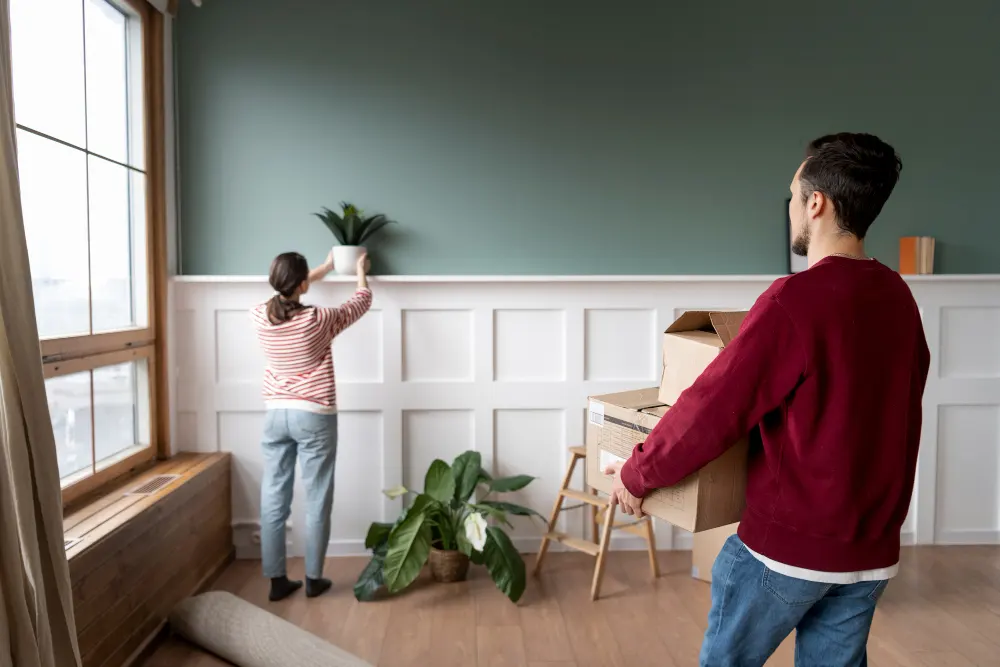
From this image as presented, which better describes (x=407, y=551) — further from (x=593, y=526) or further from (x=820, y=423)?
(x=820, y=423)

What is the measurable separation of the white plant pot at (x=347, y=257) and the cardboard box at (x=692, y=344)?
6.46 feet

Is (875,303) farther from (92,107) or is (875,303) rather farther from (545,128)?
(92,107)

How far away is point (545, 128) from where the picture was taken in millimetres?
3477

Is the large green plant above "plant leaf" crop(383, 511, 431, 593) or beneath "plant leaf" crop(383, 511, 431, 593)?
above

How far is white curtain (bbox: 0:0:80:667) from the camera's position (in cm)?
159

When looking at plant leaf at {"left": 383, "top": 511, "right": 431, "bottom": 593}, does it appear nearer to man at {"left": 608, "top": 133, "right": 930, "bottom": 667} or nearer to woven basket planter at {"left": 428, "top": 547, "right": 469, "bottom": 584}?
woven basket planter at {"left": 428, "top": 547, "right": 469, "bottom": 584}

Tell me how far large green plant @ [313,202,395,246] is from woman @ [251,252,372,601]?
0.40 metres

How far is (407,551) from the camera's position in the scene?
2.89 meters

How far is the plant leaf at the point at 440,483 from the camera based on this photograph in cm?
306

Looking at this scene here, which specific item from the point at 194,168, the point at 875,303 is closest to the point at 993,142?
the point at 875,303

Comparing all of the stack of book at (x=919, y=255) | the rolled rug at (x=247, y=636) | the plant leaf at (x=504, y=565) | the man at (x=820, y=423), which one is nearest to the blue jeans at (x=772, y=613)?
the man at (x=820, y=423)

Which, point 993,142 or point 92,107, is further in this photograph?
point 993,142

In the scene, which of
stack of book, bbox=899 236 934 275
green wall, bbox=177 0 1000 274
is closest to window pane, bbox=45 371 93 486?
green wall, bbox=177 0 1000 274

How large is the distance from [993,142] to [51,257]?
4263mm
